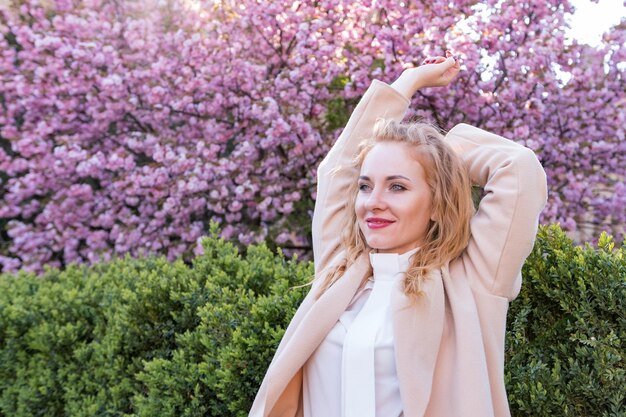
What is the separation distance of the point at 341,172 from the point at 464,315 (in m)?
0.77

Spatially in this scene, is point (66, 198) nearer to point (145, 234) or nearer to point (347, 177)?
point (145, 234)

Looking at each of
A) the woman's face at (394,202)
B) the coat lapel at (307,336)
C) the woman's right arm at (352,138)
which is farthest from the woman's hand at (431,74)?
the coat lapel at (307,336)

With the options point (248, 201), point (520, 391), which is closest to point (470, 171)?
point (520, 391)

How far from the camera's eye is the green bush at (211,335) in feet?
8.11

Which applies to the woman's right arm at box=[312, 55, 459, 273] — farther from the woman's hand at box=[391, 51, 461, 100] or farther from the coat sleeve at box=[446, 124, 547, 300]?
the coat sleeve at box=[446, 124, 547, 300]

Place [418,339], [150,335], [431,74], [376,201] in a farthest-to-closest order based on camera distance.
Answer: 1. [150,335]
2. [431,74]
3. [376,201]
4. [418,339]

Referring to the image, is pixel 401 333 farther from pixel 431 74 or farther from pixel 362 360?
pixel 431 74

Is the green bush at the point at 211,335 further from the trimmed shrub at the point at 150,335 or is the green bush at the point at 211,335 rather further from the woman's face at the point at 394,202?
the woman's face at the point at 394,202

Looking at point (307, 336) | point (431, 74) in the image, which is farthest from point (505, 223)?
point (431, 74)

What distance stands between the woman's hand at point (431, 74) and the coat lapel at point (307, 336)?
82 cm

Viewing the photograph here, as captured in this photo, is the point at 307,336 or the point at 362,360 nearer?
the point at 362,360

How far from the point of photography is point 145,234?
6.74 metres

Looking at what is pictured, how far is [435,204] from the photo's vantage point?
89.7 inches

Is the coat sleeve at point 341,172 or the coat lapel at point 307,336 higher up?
the coat sleeve at point 341,172
